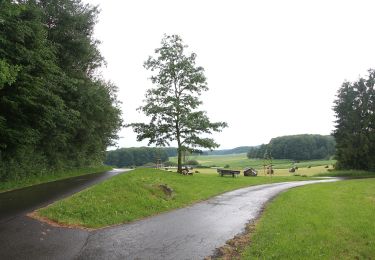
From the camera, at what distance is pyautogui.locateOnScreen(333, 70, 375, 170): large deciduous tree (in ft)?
200

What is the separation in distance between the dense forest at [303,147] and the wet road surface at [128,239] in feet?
399

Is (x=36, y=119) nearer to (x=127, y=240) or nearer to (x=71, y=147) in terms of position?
(x=71, y=147)

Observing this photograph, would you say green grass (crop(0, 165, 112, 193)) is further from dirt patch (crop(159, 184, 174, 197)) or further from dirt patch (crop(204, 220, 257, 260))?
dirt patch (crop(204, 220, 257, 260))

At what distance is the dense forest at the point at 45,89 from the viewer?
64.9 ft

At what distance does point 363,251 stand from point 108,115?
101ft

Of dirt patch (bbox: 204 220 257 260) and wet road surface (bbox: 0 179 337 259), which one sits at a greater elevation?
wet road surface (bbox: 0 179 337 259)

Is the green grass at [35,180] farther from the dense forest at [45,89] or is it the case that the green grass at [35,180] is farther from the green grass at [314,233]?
the green grass at [314,233]

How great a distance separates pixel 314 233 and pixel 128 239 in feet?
20.6

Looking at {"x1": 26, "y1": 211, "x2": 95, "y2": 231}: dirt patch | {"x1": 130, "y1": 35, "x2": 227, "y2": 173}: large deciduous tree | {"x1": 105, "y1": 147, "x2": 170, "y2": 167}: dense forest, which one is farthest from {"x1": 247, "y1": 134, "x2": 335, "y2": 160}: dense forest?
{"x1": 26, "y1": 211, "x2": 95, "y2": 231}: dirt patch

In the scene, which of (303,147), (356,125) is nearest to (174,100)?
(356,125)

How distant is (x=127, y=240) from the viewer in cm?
1037

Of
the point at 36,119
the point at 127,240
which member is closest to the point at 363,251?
the point at 127,240

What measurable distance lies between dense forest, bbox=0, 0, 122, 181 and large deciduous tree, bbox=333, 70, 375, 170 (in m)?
45.4

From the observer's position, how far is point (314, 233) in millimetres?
11594
